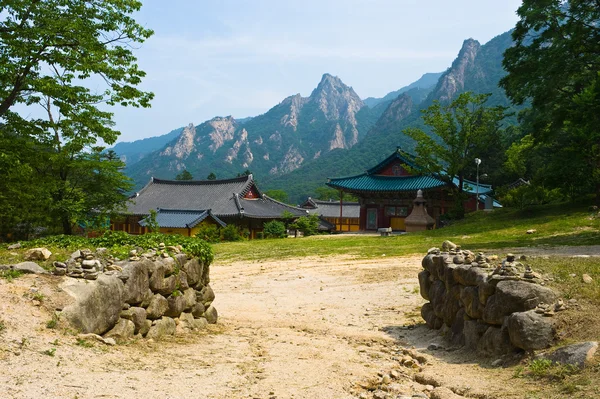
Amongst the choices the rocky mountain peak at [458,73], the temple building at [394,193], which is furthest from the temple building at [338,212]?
the rocky mountain peak at [458,73]

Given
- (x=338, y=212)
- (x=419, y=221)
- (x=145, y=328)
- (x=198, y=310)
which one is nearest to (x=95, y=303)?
(x=145, y=328)

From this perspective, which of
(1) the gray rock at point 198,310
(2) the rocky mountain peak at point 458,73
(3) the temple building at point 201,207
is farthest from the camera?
(2) the rocky mountain peak at point 458,73

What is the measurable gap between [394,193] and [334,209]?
2769 centimetres

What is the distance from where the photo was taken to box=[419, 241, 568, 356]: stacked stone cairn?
6.49 meters

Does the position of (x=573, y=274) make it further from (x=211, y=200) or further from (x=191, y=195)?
(x=191, y=195)

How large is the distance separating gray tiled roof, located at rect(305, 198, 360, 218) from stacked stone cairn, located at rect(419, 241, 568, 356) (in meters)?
63.7

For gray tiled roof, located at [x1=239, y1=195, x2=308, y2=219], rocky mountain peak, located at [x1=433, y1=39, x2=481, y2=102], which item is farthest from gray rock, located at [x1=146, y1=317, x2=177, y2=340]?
rocky mountain peak, located at [x1=433, y1=39, x2=481, y2=102]

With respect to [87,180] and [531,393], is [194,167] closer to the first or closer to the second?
[87,180]

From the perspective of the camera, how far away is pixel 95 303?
7.16m

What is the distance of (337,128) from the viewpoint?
595 ft

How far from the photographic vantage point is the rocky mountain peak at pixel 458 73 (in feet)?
439

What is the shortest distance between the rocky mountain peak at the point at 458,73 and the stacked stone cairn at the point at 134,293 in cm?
12717

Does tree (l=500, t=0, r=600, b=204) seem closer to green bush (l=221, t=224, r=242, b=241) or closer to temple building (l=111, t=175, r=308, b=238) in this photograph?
green bush (l=221, t=224, r=242, b=241)

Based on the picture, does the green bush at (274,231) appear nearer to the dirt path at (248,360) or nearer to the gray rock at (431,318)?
the dirt path at (248,360)
